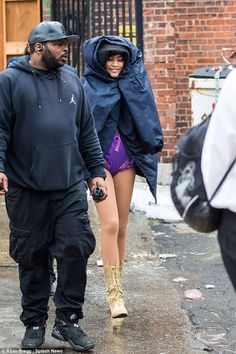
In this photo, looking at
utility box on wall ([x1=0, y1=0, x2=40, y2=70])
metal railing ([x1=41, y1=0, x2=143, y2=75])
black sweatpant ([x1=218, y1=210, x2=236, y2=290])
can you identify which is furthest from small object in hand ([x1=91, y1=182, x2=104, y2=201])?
utility box on wall ([x1=0, y1=0, x2=40, y2=70])

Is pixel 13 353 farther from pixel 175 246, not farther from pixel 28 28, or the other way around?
pixel 28 28

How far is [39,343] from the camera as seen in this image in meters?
4.93

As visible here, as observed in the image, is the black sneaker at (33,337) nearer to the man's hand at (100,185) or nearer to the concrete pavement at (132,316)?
the concrete pavement at (132,316)

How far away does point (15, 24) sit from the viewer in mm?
10555

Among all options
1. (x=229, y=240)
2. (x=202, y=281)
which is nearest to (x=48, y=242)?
(x=229, y=240)

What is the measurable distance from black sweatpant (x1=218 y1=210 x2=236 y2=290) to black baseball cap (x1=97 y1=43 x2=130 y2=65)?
8.76 feet

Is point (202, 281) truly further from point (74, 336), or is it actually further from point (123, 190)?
point (74, 336)

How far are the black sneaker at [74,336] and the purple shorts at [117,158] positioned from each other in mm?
1158

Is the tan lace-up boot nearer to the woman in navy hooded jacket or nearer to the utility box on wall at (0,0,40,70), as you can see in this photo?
the woman in navy hooded jacket

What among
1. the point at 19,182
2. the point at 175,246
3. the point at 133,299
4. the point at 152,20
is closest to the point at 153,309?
the point at 133,299

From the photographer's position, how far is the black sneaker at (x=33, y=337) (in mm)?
4910

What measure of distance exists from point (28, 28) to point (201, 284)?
203 inches

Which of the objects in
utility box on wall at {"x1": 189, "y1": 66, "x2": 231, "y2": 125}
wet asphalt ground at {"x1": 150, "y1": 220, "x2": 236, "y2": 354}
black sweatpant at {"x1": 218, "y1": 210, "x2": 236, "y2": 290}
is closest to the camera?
black sweatpant at {"x1": 218, "y1": 210, "x2": 236, "y2": 290}

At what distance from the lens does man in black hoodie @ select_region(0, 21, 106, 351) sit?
4.78 m
